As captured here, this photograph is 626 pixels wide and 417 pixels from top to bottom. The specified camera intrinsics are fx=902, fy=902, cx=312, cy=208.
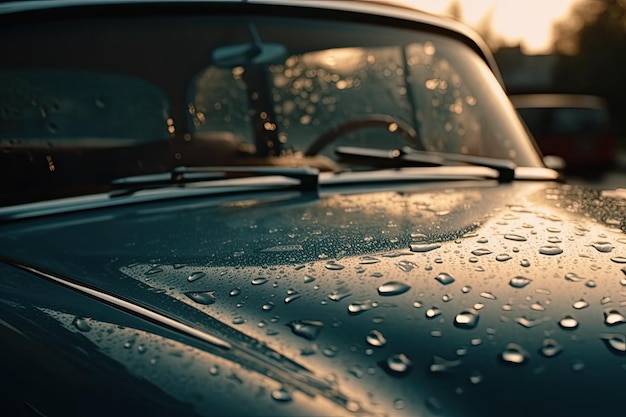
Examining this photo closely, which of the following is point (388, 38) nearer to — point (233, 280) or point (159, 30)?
point (159, 30)

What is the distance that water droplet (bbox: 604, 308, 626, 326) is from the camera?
1.32 meters

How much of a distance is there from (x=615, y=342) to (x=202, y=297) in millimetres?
643

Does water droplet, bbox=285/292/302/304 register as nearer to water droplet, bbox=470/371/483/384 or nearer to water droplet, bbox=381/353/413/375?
water droplet, bbox=381/353/413/375

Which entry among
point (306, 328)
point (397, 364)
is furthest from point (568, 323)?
point (306, 328)

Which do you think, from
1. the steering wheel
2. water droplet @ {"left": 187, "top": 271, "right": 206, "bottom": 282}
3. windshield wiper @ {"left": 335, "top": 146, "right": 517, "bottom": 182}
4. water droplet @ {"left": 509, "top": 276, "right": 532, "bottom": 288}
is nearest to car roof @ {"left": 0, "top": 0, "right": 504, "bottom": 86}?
the steering wheel

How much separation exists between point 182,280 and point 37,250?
0.43 m

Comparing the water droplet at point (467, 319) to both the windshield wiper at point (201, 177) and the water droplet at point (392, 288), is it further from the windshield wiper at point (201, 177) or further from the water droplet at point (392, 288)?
the windshield wiper at point (201, 177)

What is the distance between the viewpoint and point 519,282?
1.45m

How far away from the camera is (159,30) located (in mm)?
2357

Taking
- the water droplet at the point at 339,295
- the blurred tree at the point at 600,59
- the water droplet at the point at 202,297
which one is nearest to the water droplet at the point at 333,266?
the water droplet at the point at 339,295

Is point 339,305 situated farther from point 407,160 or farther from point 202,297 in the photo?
point 407,160

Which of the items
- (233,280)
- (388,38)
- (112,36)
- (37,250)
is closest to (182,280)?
(233,280)

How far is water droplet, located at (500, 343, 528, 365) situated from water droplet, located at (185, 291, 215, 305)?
48 cm

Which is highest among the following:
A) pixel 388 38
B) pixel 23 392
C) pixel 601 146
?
pixel 388 38
